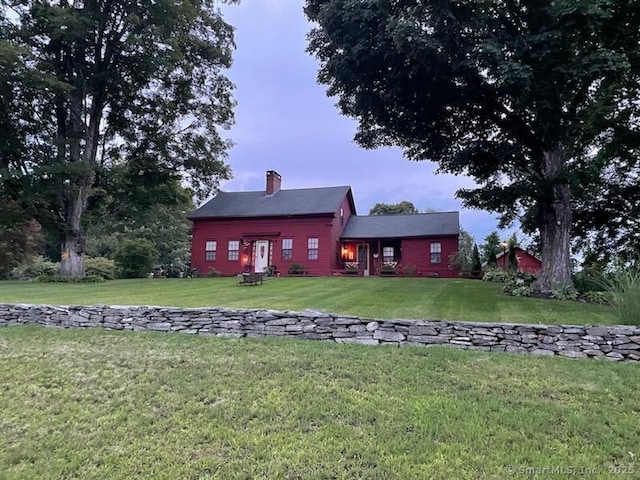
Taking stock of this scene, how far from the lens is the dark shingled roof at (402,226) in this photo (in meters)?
22.1

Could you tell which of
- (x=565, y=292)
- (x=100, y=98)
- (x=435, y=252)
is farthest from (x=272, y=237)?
(x=565, y=292)

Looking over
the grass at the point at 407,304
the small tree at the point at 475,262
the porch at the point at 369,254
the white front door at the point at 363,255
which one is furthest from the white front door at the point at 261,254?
the grass at the point at 407,304

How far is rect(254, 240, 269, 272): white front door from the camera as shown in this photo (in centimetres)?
2314

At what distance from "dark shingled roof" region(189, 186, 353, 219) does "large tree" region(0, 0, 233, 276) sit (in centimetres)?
253

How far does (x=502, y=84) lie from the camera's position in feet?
30.2

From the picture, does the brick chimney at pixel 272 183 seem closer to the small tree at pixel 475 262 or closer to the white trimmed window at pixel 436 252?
the white trimmed window at pixel 436 252

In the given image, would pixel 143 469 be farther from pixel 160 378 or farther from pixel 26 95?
pixel 26 95

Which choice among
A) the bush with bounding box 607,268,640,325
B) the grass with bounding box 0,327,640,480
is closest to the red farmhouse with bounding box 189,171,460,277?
the bush with bounding box 607,268,640,325

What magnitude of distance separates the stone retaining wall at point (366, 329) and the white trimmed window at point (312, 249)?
1521 centimetres

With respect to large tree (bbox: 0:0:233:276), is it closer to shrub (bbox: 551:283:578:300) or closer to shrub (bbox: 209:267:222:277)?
shrub (bbox: 209:267:222:277)

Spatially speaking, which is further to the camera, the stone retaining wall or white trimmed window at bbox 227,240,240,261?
white trimmed window at bbox 227,240,240,261

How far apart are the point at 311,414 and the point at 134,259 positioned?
68.1 ft

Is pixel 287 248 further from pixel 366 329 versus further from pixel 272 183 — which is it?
pixel 366 329

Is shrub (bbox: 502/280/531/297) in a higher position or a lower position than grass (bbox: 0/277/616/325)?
higher
